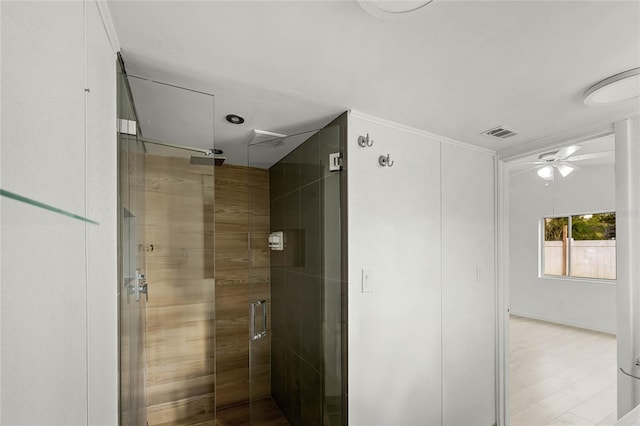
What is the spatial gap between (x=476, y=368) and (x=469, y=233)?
3.77ft

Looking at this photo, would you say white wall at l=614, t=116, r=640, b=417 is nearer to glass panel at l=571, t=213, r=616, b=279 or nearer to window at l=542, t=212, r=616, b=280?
window at l=542, t=212, r=616, b=280

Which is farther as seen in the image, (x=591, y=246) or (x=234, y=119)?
(x=591, y=246)

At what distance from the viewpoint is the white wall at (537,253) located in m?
4.83

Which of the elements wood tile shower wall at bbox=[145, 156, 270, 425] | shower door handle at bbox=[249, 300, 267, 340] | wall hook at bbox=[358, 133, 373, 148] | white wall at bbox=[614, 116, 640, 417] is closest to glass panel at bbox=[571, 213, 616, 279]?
white wall at bbox=[614, 116, 640, 417]

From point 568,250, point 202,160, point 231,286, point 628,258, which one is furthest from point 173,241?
point 568,250

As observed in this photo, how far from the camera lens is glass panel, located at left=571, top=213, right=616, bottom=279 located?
4375 mm

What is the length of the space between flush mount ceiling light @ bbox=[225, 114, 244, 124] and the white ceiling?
0.21ft

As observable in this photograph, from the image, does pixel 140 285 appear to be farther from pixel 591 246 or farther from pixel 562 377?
pixel 591 246

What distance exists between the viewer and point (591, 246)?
482 cm

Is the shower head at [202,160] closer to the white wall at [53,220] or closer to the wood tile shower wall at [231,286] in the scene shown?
the white wall at [53,220]

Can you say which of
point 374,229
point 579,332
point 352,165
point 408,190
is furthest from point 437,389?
point 579,332

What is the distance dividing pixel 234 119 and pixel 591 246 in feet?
18.6

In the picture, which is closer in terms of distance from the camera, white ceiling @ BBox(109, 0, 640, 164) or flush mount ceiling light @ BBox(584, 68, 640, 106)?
white ceiling @ BBox(109, 0, 640, 164)

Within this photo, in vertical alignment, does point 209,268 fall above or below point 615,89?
below
